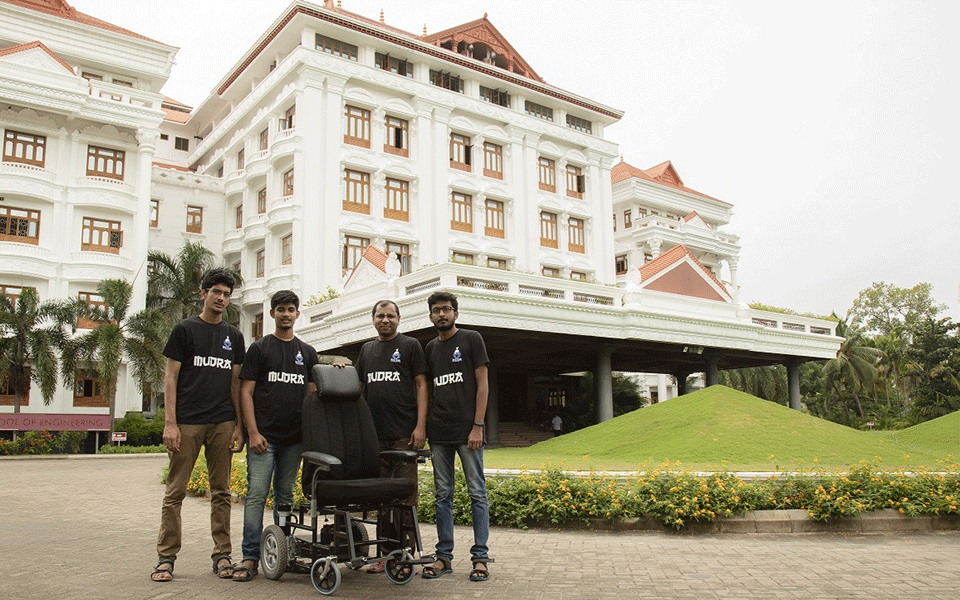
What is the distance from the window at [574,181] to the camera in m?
41.9

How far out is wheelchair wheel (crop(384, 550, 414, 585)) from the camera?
5.46m

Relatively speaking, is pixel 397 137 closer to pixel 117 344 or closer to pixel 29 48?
pixel 117 344

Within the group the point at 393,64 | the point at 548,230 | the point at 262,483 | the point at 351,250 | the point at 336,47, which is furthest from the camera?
the point at 548,230

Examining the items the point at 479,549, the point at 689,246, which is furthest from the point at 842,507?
the point at 689,246

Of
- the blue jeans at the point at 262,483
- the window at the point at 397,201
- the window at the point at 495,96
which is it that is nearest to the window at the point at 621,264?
the window at the point at 495,96

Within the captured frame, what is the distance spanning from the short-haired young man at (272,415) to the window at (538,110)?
35779 millimetres

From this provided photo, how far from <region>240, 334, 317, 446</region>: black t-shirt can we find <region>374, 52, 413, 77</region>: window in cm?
3098

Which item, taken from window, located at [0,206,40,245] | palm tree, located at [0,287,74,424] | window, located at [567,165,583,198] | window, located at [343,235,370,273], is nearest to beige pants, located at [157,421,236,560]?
palm tree, located at [0,287,74,424]

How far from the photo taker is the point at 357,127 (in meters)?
34.1

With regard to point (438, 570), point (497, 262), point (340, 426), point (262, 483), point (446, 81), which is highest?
point (446, 81)

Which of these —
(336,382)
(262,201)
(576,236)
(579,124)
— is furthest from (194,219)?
(336,382)

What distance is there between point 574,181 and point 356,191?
1395 centimetres

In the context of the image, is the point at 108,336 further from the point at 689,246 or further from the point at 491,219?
the point at 689,246

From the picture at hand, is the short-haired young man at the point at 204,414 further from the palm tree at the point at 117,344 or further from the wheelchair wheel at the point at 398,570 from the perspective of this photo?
the palm tree at the point at 117,344
